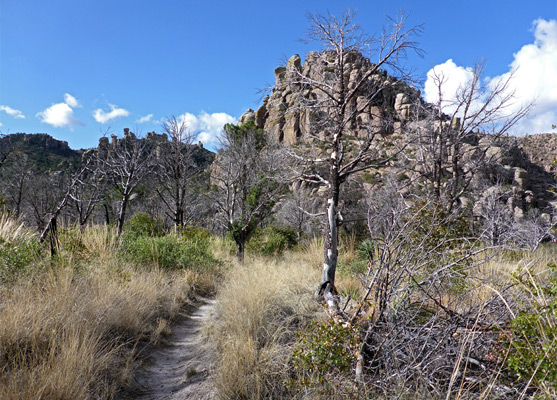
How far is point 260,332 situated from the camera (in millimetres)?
3844

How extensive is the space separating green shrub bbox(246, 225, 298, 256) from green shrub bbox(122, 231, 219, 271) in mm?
4398

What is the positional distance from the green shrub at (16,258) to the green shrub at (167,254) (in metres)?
2.23

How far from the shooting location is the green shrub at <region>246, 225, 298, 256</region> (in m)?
13.1

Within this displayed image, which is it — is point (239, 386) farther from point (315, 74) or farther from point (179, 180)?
point (179, 180)

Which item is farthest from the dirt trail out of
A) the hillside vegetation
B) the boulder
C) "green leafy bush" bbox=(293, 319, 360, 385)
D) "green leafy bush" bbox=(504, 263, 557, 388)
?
the boulder

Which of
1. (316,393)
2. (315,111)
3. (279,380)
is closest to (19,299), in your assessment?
(279,380)

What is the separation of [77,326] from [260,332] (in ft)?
6.94

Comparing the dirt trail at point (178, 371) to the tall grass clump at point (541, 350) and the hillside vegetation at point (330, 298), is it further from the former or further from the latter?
the tall grass clump at point (541, 350)

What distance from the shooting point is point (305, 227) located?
18781 millimetres

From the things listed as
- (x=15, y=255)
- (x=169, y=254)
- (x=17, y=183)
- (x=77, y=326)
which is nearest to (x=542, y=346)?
(x=77, y=326)

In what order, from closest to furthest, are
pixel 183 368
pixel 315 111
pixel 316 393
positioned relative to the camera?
1. pixel 316 393
2. pixel 183 368
3. pixel 315 111

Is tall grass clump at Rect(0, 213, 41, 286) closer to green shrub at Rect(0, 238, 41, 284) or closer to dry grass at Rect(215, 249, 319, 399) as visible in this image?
green shrub at Rect(0, 238, 41, 284)

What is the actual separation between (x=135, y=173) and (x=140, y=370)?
11355 mm

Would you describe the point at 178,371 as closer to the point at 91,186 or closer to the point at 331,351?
the point at 331,351
